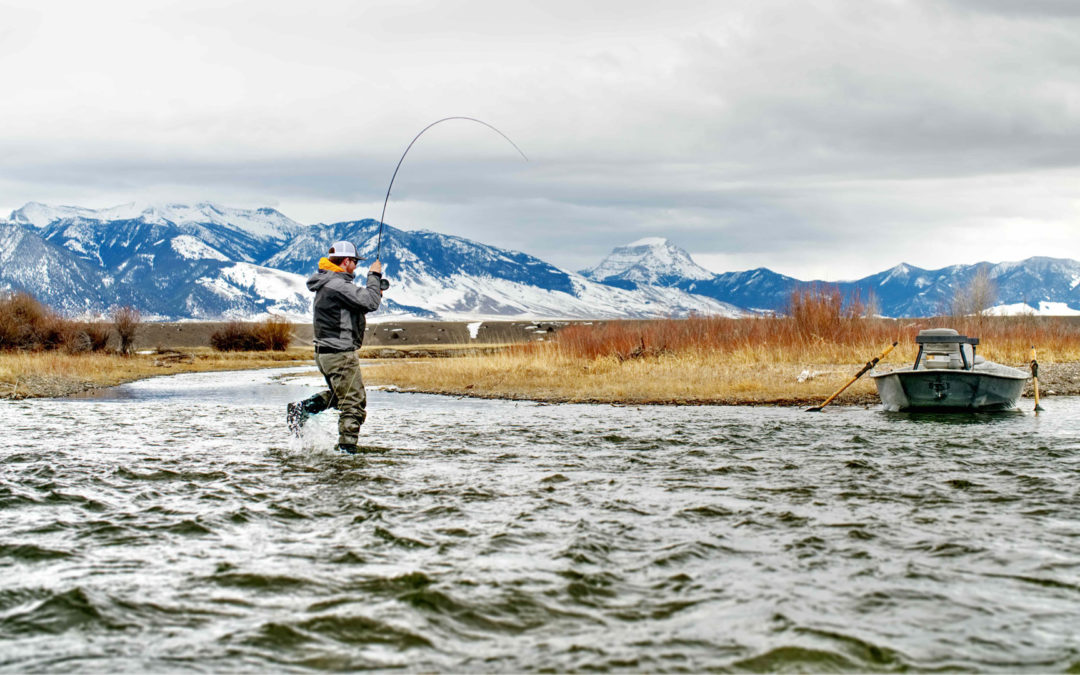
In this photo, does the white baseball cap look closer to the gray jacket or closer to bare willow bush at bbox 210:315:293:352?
the gray jacket

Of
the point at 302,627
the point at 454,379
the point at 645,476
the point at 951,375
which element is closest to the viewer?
the point at 302,627

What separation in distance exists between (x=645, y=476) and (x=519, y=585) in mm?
5591

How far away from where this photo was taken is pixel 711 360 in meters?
34.2

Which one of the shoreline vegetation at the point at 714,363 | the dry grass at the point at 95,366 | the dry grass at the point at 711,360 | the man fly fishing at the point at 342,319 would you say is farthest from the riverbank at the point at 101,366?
the man fly fishing at the point at 342,319

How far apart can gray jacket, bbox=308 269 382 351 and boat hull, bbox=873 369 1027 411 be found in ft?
39.1

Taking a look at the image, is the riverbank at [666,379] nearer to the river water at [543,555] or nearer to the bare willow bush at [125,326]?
the river water at [543,555]

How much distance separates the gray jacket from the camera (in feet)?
45.7

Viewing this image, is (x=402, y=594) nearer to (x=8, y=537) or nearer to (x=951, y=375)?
(x=8, y=537)

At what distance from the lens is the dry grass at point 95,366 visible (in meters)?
34.0

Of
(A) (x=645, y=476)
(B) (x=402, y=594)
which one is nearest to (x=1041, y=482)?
(A) (x=645, y=476)

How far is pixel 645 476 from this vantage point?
43.3 ft

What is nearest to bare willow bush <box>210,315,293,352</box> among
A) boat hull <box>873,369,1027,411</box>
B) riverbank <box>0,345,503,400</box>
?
riverbank <box>0,345,503,400</box>

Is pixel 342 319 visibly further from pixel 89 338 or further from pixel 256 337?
pixel 256 337

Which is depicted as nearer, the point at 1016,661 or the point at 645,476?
the point at 1016,661
